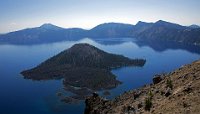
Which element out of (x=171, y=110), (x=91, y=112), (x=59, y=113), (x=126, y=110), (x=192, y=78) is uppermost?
(x=192, y=78)

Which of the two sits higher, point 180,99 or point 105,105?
point 180,99

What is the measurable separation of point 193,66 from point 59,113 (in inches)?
6144

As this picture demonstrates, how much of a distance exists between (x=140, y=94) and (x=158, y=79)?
21.7 ft

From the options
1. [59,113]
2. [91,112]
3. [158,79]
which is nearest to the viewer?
[158,79]

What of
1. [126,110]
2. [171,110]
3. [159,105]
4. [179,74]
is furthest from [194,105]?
[179,74]

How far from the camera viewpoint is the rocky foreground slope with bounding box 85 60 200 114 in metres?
35.3

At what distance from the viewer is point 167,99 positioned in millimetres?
40375

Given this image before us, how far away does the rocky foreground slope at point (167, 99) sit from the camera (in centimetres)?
3534

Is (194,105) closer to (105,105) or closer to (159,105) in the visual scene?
(159,105)

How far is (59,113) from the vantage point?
193m

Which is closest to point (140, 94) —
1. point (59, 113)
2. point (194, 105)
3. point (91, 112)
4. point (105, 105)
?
point (105, 105)

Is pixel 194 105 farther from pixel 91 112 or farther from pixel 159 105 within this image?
pixel 91 112

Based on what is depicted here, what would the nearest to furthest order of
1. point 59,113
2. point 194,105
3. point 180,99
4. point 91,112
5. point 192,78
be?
1. point 194,105
2. point 180,99
3. point 192,78
4. point 91,112
5. point 59,113

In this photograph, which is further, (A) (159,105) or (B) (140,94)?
(B) (140,94)
